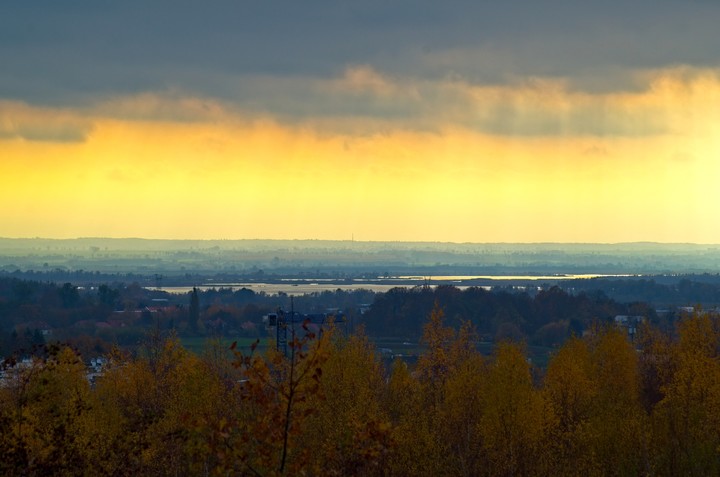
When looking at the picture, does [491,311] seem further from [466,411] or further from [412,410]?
[412,410]

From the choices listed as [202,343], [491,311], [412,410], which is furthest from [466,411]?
[491,311]

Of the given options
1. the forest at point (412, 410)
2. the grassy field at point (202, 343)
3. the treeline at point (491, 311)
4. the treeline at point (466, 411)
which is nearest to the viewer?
the forest at point (412, 410)

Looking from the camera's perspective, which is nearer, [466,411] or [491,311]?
[466,411]

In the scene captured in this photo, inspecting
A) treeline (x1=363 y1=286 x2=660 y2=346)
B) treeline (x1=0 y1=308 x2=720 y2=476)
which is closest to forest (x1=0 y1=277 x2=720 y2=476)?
treeline (x1=0 y1=308 x2=720 y2=476)

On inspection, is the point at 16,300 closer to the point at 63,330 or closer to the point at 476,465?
the point at 63,330

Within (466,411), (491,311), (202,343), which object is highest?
(491,311)

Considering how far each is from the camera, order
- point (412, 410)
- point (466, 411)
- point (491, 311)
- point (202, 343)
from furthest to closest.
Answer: point (491, 311)
point (202, 343)
point (466, 411)
point (412, 410)

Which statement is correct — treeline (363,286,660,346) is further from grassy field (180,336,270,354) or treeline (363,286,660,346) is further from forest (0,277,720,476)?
forest (0,277,720,476)

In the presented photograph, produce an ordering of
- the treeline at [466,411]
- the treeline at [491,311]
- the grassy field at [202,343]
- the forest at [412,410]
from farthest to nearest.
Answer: the treeline at [491,311], the grassy field at [202,343], the treeline at [466,411], the forest at [412,410]

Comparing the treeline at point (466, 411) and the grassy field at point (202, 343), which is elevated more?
the treeline at point (466, 411)

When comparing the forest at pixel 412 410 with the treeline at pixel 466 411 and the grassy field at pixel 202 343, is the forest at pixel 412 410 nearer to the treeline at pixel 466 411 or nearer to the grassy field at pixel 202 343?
the treeline at pixel 466 411

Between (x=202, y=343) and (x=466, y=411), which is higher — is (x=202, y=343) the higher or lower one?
the lower one

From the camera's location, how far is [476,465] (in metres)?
31.9

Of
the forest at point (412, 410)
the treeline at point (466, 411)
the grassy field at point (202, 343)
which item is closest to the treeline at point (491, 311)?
the grassy field at point (202, 343)
